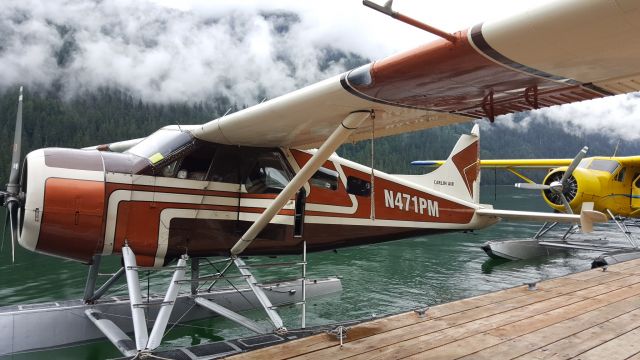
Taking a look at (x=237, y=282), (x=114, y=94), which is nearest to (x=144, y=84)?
(x=114, y=94)

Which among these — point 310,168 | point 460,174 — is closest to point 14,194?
point 310,168

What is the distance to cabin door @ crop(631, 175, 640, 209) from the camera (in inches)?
561

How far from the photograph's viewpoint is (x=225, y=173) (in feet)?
17.4

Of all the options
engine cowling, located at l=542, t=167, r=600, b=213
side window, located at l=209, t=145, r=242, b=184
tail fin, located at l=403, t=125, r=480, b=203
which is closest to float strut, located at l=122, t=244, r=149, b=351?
side window, located at l=209, t=145, r=242, b=184

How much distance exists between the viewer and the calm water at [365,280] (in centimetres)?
682

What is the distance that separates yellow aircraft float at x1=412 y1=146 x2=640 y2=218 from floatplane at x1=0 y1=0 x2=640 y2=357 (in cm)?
696

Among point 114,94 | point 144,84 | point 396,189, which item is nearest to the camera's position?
point 396,189

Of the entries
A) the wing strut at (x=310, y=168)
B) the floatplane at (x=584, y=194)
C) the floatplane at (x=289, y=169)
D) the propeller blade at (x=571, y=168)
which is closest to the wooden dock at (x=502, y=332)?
the floatplane at (x=289, y=169)

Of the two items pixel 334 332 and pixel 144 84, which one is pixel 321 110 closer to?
pixel 334 332

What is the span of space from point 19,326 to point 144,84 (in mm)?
210197

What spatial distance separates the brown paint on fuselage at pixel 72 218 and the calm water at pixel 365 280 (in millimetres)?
1828

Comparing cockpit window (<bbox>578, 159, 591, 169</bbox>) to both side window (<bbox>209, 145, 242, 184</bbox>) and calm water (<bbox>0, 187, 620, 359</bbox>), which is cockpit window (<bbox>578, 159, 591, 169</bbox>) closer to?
calm water (<bbox>0, 187, 620, 359</bbox>)

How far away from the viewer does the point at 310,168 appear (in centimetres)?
425

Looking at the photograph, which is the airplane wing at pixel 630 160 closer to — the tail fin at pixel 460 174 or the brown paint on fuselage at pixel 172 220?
the tail fin at pixel 460 174
